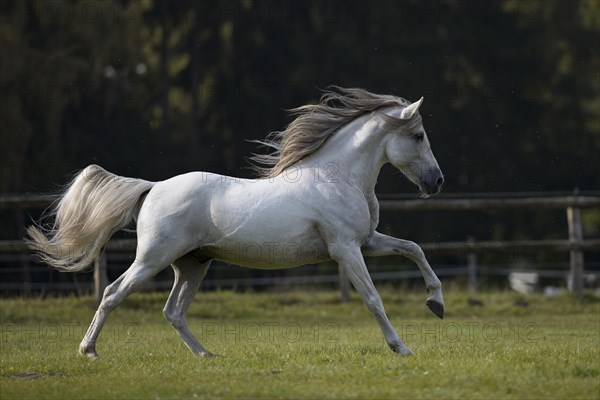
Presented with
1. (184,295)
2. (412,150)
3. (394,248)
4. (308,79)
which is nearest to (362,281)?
(394,248)

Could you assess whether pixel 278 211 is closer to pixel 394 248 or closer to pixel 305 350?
pixel 394 248

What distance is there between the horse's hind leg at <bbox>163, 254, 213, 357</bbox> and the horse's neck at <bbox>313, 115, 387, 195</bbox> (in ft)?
4.69

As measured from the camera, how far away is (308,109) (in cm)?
903

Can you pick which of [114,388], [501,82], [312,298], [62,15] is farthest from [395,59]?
[114,388]

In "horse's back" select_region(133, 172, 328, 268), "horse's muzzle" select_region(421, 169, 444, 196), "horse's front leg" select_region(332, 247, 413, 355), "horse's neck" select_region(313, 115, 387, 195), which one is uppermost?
"horse's neck" select_region(313, 115, 387, 195)

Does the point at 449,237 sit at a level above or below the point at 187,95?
below

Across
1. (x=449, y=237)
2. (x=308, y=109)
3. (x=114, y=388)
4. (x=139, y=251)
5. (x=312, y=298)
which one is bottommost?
(x=449, y=237)

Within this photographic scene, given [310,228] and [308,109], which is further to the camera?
[308,109]

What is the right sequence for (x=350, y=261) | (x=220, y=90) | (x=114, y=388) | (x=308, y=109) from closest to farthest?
(x=114, y=388) < (x=350, y=261) < (x=308, y=109) < (x=220, y=90)

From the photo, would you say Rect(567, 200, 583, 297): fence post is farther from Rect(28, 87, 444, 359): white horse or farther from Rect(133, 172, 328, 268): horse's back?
Rect(133, 172, 328, 268): horse's back

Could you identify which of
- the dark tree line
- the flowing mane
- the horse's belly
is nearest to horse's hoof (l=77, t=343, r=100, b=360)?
the horse's belly

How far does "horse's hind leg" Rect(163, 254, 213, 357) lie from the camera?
8656 mm

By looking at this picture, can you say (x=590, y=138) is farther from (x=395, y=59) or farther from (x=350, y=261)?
(x=350, y=261)

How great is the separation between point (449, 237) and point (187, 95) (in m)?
10.5
